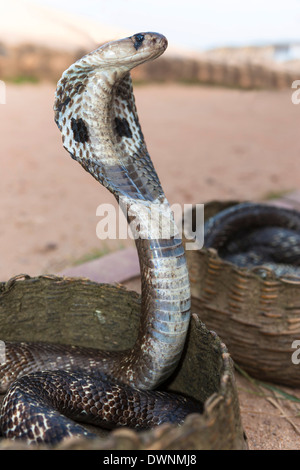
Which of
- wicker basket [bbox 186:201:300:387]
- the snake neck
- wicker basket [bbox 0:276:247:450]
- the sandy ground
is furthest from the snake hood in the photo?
the sandy ground

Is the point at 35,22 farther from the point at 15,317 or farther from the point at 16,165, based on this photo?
the point at 15,317

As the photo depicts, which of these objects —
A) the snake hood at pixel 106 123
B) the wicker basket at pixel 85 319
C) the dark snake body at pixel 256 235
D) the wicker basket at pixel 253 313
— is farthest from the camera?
the dark snake body at pixel 256 235

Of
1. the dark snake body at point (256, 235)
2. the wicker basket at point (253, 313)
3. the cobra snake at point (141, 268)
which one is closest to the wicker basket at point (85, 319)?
the cobra snake at point (141, 268)

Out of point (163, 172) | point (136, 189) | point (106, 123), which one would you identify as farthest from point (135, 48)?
point (163, 172)

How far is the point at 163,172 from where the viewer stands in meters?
5.06

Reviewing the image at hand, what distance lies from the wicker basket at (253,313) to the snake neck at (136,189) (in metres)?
0.46

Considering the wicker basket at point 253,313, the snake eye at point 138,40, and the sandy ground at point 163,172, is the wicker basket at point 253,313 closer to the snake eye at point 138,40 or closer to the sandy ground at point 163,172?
the sandy ground at point 163,172

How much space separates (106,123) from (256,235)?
146cm

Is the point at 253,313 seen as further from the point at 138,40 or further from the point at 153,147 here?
the point at 153,147

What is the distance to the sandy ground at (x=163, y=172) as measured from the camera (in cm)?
317

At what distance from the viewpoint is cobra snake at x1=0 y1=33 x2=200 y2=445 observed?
140 cm

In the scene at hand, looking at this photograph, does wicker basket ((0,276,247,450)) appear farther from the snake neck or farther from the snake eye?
the snake eye

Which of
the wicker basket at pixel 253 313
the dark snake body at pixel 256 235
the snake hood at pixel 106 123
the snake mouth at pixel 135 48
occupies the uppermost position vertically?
the snake mouth at pixel 135 48

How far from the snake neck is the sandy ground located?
1.74ft
